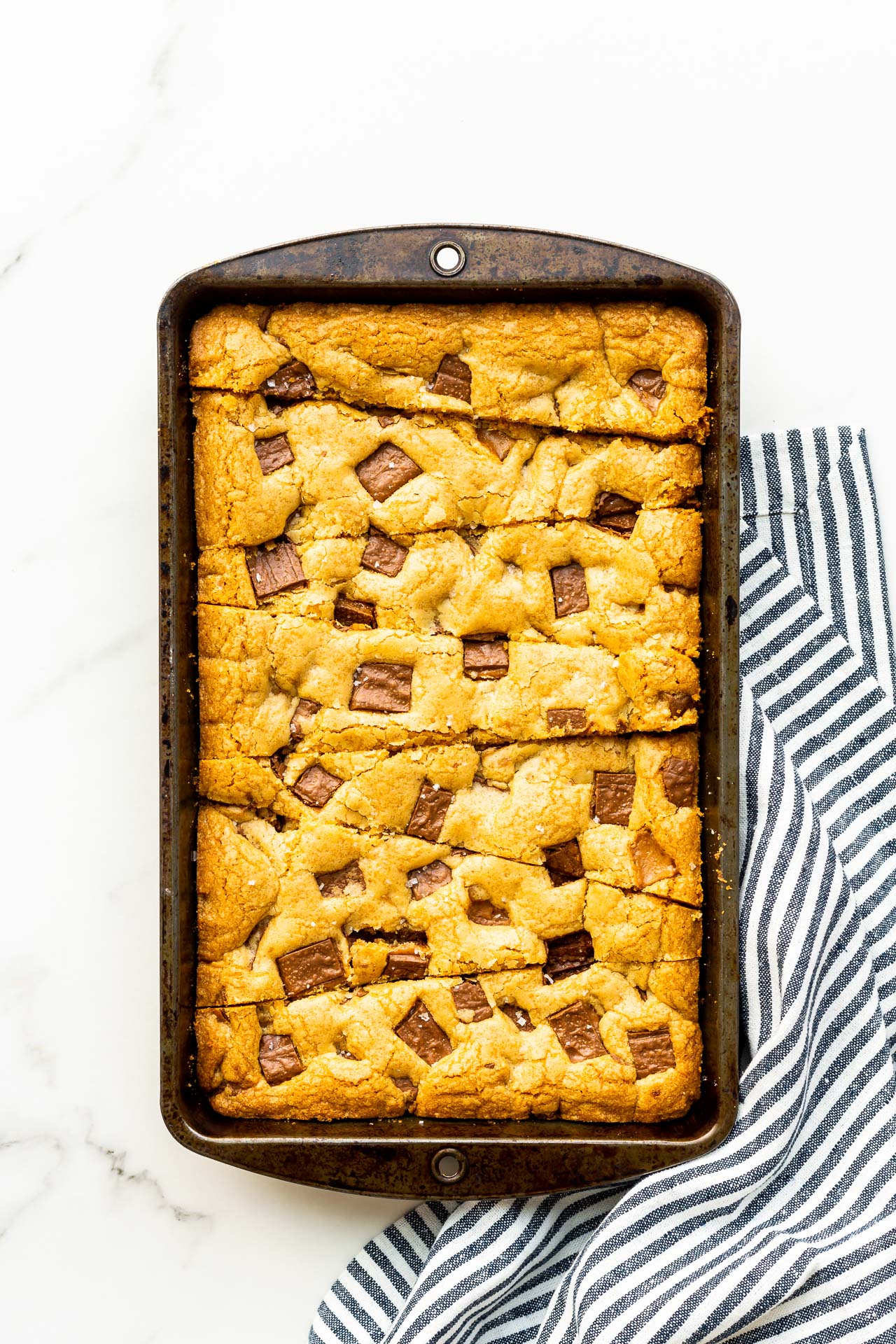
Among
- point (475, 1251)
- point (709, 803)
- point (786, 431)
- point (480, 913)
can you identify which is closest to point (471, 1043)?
point (480, 913)

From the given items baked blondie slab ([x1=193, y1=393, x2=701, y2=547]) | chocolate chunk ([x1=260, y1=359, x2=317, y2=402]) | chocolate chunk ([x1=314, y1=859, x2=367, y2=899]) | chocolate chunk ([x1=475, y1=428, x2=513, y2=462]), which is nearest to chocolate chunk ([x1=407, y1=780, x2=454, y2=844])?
chocolate chunk ([x1=314, y1=859, x2=367, y2=899])

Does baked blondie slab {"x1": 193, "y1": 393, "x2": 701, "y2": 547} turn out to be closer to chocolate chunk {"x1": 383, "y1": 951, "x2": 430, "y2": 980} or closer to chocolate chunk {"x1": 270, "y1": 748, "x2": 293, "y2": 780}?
chocolate chunk {"x1": 270, "y1": 748, "x2": 293, "y2": 780}

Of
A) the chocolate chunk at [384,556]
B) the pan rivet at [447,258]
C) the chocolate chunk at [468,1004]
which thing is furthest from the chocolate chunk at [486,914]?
the pan rivet at [447,258]

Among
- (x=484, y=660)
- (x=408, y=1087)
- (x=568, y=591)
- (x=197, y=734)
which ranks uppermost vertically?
(x=568, y=591)

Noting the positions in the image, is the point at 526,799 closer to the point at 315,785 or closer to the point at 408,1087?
the point at 315,785

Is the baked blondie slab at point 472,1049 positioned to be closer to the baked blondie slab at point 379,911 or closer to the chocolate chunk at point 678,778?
the baked blondie slab at point 379,911

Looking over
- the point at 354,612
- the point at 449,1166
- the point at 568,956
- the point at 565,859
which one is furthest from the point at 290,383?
the point at 449,1166

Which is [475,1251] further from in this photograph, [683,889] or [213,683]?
[213,683]
